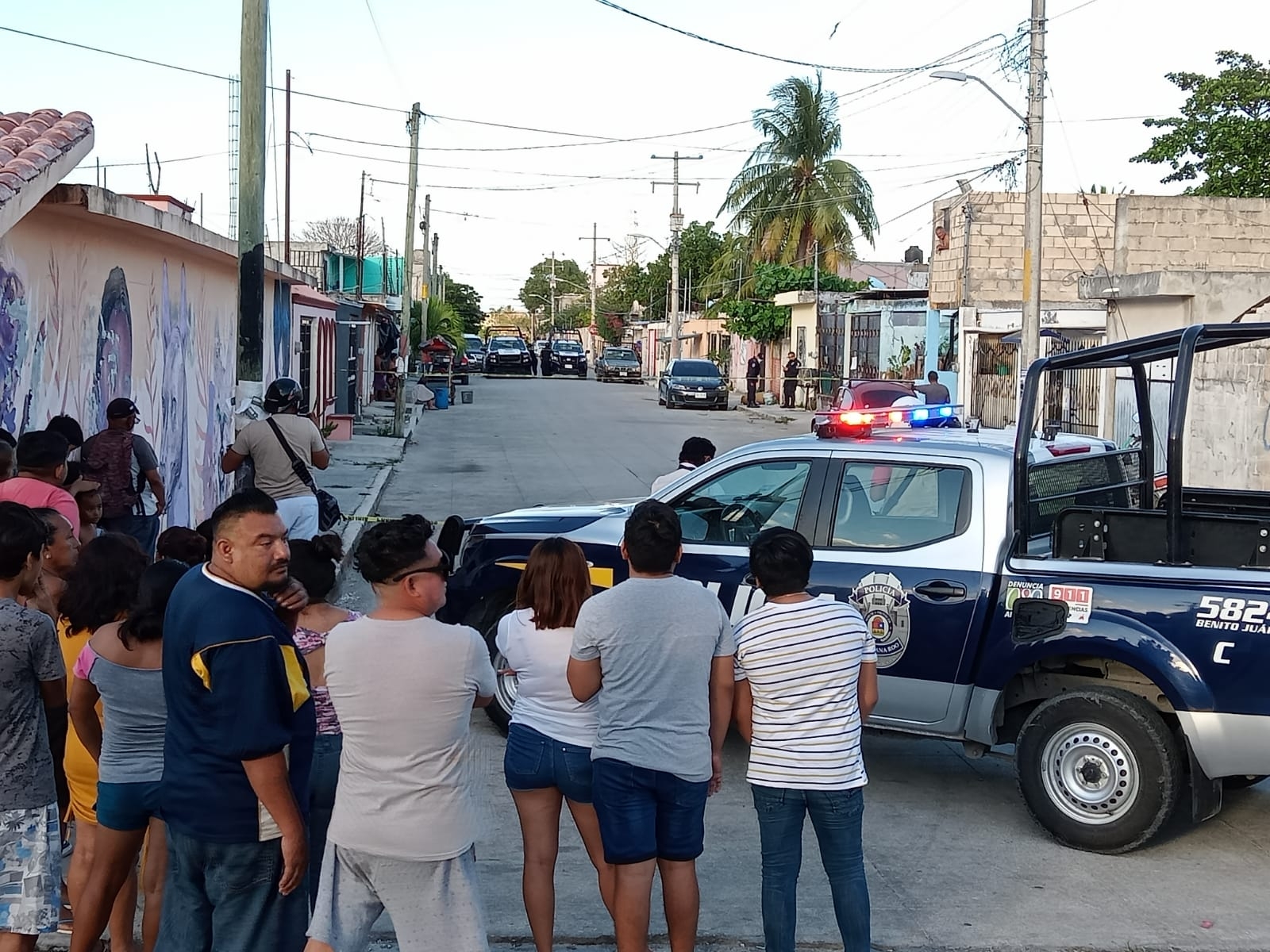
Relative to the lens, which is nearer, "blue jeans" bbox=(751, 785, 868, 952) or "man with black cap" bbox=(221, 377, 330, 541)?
"blue jeans" bbox=(751, 785, 868, 952)

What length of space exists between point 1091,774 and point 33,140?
6.60 metres

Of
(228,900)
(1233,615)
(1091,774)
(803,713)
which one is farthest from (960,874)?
(228,900)

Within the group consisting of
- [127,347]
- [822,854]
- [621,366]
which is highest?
[621,366]

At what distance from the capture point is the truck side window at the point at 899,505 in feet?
21.3

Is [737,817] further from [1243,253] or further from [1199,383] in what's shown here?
[1243,253]

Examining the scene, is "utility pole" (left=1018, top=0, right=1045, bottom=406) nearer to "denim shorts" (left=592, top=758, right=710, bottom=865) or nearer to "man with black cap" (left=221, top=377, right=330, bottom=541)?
"man with black cap" (left=221, top=377, right=330, bottom=541)

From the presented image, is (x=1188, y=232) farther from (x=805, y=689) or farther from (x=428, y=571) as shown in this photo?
(x=428, y=571)

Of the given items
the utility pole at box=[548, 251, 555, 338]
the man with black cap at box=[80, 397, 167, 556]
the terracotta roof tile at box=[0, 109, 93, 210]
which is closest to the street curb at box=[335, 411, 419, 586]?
the man with black cap at box=[80, 397, 167, 556]

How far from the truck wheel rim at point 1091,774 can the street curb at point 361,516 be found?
5843 mm

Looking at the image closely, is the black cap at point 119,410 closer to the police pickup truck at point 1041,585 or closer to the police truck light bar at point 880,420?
the police pickup truck at point 1041,585

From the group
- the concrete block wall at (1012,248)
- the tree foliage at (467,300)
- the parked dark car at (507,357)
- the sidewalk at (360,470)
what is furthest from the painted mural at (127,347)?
the tree foliage at (467,300)

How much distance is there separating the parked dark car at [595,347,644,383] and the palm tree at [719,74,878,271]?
11.4 m

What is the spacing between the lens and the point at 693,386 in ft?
134

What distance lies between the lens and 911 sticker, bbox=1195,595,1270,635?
18.5 feet
